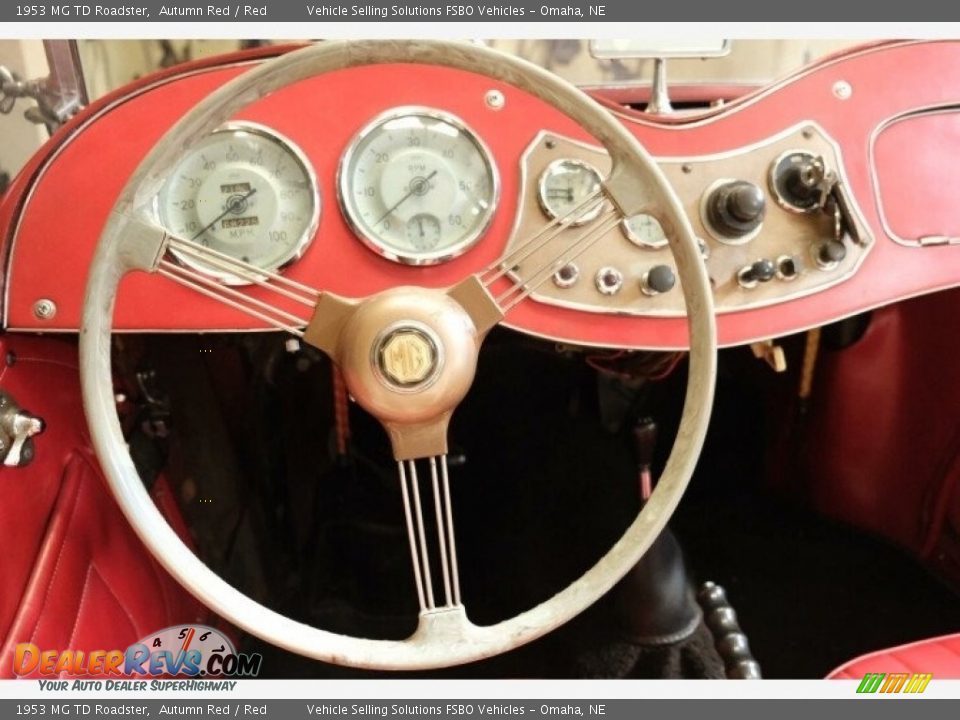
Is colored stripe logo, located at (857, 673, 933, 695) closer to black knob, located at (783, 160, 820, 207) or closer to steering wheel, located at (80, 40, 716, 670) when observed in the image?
steering wheel, located at (80, 40, 716, 670)

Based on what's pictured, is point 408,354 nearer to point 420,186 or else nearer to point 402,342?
point 402,342

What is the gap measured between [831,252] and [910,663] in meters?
0.58

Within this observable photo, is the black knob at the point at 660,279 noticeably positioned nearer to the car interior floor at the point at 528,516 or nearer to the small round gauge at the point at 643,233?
the small round gauge at the point at 643,233

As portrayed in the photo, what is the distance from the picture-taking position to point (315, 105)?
1.02 m

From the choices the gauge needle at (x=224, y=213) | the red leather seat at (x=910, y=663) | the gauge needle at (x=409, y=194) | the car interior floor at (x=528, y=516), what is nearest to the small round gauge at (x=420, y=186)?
the gauge needle at (x=409, y=194)

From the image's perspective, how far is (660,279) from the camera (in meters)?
1.02

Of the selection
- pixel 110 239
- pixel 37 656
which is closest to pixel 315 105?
pixel 110 239

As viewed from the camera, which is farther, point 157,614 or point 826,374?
point 826,374

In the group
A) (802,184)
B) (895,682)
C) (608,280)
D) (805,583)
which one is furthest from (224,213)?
(805,583)

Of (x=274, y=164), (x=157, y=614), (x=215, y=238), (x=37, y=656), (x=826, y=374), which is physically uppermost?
(x=274, y=164)

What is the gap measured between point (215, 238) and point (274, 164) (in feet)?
0.44

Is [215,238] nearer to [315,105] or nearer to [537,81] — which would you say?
[315,105]

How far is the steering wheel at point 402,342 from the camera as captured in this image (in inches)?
28.9

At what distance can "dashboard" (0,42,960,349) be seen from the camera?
101 centimetres
